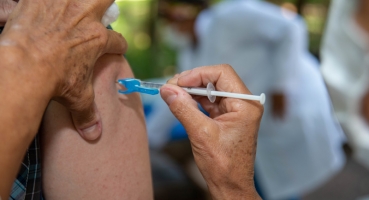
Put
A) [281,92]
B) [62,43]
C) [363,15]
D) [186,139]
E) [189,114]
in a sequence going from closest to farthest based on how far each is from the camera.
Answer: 1. [62,43]
2. [189,114]
3. [363,15]
4. [281,92]
5. [186,139]

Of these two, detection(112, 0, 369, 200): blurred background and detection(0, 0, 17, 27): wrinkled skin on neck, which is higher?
detection(0, 0, 17, 27): wrinkled skin on neck

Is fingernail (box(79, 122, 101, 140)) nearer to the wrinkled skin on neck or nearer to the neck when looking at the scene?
the wrinkled skin on neck

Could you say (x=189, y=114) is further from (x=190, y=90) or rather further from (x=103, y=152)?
(x=103, y=152)

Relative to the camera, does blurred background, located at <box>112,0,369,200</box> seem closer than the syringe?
No

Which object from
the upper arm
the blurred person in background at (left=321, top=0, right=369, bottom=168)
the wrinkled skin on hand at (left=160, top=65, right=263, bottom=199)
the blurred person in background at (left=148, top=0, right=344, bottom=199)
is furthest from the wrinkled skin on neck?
the blurred person in background at (left=148, top=0, right=344, bottom=199)

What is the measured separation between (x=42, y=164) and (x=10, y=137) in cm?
30

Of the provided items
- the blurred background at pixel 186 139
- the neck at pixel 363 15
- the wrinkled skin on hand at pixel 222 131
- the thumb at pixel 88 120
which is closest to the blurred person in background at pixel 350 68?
the neck at pixel 363 15

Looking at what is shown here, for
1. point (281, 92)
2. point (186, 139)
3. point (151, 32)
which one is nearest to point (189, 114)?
point (281, 92)

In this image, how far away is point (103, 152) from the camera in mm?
848

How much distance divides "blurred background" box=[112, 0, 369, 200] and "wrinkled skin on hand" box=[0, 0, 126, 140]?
4.01 feet

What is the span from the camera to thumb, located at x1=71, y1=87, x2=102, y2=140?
2.41 feet

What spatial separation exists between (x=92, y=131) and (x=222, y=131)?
0.26 metres

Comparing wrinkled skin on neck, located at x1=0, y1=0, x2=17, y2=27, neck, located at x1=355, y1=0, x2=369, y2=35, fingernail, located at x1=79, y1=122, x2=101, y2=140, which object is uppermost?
wrinkled skin on neck, located at x1=0, y1=0, x2=17, y2=27

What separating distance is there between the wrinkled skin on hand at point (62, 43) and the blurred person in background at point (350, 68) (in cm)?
106
